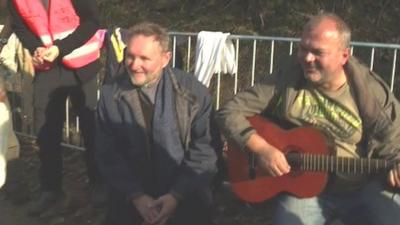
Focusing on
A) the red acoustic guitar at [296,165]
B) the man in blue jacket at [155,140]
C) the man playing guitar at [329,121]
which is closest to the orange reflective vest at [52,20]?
the man in blue jacket at [155,140]

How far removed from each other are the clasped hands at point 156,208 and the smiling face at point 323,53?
92 cm

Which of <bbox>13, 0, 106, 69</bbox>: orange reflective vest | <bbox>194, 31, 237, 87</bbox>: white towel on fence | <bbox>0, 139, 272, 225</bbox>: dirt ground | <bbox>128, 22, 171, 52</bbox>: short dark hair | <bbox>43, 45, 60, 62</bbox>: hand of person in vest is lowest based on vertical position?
<bbox>0, 139, 272, 225</bbox>: dirt ground

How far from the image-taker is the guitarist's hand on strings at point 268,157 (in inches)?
136

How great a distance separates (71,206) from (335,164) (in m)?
2.46

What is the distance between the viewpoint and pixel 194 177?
3.64 meters

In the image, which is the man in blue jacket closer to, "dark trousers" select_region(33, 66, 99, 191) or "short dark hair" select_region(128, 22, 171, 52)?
"short dark hair" select_region(128, 22, 171, 52)

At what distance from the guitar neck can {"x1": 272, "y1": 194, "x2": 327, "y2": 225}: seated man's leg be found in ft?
0.53

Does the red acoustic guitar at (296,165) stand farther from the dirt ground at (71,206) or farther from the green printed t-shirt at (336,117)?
the dirt ground at (71,206)

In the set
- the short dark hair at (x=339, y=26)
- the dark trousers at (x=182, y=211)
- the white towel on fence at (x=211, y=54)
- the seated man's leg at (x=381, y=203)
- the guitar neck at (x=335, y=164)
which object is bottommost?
the dark trousers at (x=182, y=211)

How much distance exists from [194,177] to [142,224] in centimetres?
Result: 45

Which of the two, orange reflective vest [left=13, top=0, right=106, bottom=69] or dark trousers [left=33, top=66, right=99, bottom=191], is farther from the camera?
dark trousers [left=33, top=66, right=99, bottom=191]

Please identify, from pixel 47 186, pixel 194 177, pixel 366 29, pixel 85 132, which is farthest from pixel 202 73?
pixel 366 29

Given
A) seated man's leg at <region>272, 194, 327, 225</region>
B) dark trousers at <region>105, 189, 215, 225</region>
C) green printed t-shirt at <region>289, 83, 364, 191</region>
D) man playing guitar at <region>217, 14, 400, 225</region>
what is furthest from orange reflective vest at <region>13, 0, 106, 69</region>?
seated man's leg at <region>272, 194, 327, 225</region>

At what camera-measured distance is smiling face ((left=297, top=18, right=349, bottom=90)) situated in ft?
10.8
